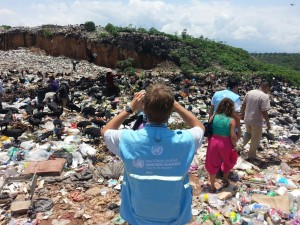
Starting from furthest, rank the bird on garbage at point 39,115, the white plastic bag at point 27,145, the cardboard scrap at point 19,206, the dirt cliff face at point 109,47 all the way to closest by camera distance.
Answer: the dirt cliff face at point 109,47
the bird on garbage at point 39,115
the white plastic bag at point 27,145
the cardboard scrap at point 19,206

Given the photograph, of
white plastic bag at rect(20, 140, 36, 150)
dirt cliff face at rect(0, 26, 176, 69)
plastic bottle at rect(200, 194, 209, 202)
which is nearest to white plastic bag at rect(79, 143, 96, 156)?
white plastic bag at rect(20, 140, 36, 150)

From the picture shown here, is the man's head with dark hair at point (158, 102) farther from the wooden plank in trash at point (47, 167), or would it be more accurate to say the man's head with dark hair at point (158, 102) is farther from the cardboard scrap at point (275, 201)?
the wooden plank in trash at point (47, 167)

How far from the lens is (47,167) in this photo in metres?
5.27

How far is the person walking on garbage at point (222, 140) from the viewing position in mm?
4367

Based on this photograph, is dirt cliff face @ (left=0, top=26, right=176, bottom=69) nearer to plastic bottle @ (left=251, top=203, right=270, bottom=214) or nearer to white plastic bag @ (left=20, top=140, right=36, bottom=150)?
white plastic bag @ (left=20, top=140, right=36, bottom=150)

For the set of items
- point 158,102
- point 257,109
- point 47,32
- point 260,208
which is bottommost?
point 260,208

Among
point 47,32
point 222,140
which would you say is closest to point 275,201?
point 222,140

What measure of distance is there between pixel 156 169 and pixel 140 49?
27628 millimetres

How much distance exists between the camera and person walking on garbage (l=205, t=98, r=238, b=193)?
14.3ft

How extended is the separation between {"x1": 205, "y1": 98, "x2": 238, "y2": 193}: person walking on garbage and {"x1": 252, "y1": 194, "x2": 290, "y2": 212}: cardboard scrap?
0.63 metres

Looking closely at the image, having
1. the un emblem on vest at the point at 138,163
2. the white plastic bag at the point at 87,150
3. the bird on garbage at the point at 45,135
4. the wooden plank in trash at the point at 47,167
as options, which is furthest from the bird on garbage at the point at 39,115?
the un emblem on vest at the point at 138,163

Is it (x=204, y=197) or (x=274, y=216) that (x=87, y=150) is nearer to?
(x=204, y=197)

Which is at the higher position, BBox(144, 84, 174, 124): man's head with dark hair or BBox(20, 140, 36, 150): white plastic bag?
BBox(144, 84, 174, 124): man's head with dark hair

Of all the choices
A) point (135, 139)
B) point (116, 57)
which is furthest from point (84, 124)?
point (116, 57)
